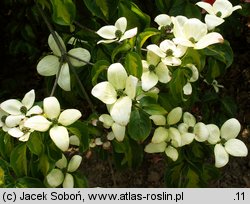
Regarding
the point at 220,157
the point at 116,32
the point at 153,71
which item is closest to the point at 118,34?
Answer: the point at 116,32

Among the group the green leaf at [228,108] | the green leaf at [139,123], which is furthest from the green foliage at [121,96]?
the green leaf at [228,108]

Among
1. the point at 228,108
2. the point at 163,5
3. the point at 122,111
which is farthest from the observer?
the point at 228,108

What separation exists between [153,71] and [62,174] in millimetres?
266

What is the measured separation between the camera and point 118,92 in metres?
0.86

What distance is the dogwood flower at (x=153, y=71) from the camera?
0.88m

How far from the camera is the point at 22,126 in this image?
0.88 metres

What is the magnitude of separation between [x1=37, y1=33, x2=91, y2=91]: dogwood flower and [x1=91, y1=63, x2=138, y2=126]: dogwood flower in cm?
16

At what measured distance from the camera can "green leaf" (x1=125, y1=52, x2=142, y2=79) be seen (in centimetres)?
85

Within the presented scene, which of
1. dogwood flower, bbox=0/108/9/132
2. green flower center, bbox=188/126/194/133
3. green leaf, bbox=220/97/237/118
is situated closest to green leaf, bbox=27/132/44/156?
dogwood flower, bbox=0/108/9/132

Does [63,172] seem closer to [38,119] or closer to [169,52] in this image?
[38,119]

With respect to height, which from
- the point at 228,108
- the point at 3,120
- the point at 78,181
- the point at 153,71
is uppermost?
the point at 153,71

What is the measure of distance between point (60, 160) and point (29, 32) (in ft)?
3.23
